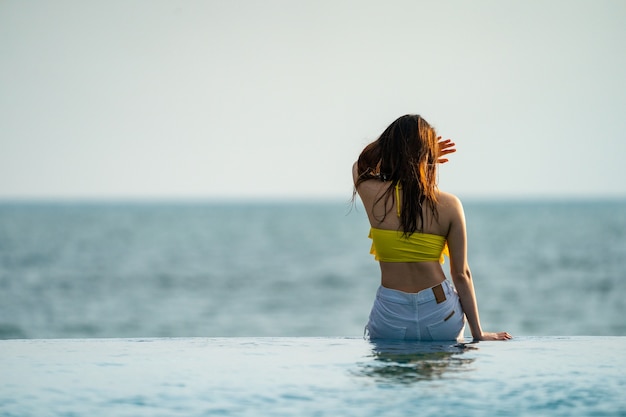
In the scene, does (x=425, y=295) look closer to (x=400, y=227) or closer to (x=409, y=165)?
(x=400, y=227)

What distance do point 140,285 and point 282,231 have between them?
42.8 m

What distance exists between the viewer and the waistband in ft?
17.8

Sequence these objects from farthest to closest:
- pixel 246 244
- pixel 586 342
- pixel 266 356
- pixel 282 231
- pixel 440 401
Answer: pixel 282 231, pixel 246 244, pixel 586 342, pixel 266 356, pixel 440 401

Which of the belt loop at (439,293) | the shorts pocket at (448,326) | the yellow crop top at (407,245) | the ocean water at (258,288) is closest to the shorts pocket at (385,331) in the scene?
the shorts pocket at (448,326)

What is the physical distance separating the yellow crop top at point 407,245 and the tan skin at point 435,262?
28 millimetres

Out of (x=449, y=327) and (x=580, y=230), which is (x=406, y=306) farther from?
(x=580, y=230)

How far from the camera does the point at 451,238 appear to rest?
5461 mm

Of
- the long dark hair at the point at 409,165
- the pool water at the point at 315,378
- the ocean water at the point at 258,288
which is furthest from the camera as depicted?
the ocean water at the point at 258,288

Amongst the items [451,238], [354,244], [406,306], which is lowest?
[354,244]

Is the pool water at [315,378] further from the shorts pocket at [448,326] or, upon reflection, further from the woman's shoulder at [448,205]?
Answer: the woman's shoulder at [448,205]

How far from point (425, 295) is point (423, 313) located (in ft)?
0.38

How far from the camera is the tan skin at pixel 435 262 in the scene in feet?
17.8

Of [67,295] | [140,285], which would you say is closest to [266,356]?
[67,295]

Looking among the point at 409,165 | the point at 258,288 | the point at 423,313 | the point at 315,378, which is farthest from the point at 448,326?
the point at 258,288
